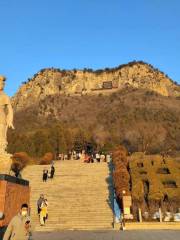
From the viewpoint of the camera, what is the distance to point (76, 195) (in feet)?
73.3

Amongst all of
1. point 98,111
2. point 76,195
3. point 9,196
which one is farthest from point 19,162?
point 98,111

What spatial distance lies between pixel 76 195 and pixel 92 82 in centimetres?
9956

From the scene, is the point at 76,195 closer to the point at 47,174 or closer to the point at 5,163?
the point at 47,174

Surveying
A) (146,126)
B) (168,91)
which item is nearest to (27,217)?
(146,126)

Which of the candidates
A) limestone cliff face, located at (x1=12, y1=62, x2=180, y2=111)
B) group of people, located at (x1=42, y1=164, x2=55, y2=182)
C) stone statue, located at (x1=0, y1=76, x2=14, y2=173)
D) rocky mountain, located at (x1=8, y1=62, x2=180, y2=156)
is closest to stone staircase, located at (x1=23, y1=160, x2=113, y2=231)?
group of people, located at (x1=42, y1=164, x2=55, y2=182)

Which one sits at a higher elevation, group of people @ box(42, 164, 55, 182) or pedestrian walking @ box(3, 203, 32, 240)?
group of people @ box(42, 164, 55, 182)

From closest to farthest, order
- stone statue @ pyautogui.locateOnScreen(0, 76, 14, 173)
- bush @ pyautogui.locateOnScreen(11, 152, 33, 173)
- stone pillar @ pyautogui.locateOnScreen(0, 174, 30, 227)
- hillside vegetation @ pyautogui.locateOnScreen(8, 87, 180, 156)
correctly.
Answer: stone pillar @ pyautogui.locateOnScreen(0, 174, 30, 227)
stone statue @ pyautogui.locateOnScreen(0, 76, 14, 173)
bush @ pyautogui.locateOnScreen(11, 152, 33, 173)
hillside vegetation @ pyautogui.locateOnScreen(8, 87, 180, 156)

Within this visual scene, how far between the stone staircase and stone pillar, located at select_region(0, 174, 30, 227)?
872 centimetres

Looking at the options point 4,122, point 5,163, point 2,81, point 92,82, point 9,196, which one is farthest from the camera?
point 92,82

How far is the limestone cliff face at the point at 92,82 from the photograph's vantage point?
11481 centimetres

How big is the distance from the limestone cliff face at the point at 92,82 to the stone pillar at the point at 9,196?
102 metres

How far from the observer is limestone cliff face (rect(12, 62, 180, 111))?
4520 inches

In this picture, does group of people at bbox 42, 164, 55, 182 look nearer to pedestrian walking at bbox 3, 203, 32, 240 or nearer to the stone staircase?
the stone staircase

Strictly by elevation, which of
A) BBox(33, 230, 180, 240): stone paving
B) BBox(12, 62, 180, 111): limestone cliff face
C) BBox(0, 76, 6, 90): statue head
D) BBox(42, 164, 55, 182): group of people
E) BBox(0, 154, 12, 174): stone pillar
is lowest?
BBox(33, 230, 180, 240): stone paving
